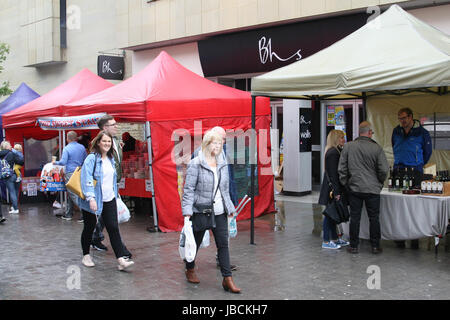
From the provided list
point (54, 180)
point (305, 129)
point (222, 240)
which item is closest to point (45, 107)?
point (54, 180)

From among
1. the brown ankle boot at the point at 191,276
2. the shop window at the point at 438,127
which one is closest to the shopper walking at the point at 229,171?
the brown ankle boot at the point at 191,276

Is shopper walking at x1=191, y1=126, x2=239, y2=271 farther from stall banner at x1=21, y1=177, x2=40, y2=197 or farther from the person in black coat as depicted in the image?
stall banner at x1=21, y1=177, x2=40, y2=197

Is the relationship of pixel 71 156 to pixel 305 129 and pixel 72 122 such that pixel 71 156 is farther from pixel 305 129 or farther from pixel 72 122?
pixel 305 129

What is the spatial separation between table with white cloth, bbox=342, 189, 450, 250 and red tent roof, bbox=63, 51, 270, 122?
362 cm

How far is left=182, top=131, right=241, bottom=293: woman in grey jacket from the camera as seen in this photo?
574 centimetres

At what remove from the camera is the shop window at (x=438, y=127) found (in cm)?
930

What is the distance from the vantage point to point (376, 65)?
279 inches

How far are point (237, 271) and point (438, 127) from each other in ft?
16.1

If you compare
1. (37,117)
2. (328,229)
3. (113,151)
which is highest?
(37,117)

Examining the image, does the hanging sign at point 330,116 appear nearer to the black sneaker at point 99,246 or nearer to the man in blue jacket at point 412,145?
the man in blue jacket at point 412,145

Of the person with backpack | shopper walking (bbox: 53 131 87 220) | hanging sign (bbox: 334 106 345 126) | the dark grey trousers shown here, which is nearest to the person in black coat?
the dark grey trousers
